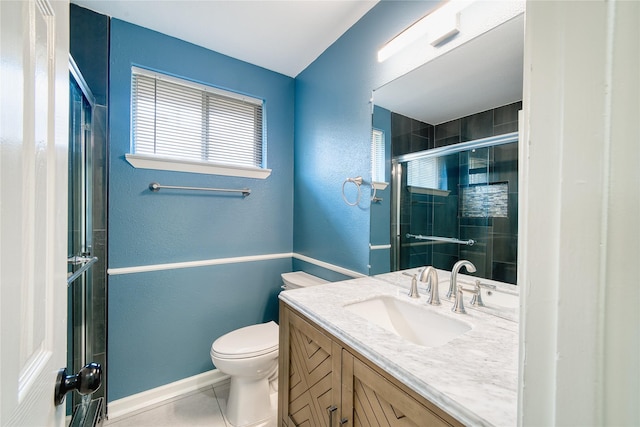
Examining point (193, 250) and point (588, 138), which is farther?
point (193, 250)

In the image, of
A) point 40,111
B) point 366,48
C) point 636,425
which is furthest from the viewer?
point 366,48

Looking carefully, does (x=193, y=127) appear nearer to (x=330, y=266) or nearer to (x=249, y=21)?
(x=249, y=21)

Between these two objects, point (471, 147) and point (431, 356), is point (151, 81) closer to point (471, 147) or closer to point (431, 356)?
point (471, 147)

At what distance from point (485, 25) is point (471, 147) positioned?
468 millimetres

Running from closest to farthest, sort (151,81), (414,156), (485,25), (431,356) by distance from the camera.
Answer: (431,356)
(485,25)
(414,156)
(151,81)

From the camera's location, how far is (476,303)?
1062 mm

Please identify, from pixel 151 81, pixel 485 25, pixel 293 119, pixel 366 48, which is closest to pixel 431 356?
pixel 485 25

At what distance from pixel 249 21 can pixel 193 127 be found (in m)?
0.81

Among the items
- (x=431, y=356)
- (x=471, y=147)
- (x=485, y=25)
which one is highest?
(x=485, y=25)

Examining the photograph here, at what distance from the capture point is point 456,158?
1.17 m

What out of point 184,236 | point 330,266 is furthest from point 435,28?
point 184,236

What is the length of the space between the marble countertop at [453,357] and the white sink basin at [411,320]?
1.2 inches

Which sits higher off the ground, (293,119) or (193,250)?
(293,119)

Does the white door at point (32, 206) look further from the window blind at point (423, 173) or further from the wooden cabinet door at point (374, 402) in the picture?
the window blind at point (423, 173)
